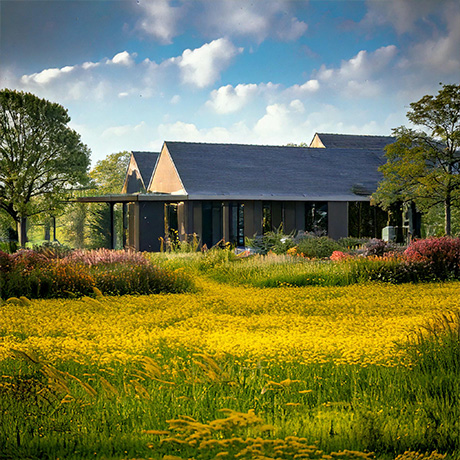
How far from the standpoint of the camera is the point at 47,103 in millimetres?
30844

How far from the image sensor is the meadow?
3.72m

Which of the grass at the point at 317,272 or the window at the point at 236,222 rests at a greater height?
the window at the point at 236,222

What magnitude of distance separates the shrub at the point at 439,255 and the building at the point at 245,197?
1038 cm

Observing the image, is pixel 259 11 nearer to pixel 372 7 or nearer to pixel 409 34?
pixel 372 7

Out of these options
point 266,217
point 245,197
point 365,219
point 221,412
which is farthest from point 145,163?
point 221,412

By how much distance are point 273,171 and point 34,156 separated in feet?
41.7

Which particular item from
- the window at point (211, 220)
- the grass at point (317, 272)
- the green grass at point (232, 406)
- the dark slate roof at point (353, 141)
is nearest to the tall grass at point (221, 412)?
the green grass at point (232, 406)

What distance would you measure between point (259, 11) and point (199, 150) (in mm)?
19978

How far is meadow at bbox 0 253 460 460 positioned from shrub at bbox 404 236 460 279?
13.3ft

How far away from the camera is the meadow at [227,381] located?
372 centimetres

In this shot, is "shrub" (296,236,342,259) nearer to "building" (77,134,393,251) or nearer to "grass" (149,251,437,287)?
"grass" (149,251,437,287)

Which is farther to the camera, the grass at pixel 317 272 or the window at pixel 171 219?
the window at pixel 171 219

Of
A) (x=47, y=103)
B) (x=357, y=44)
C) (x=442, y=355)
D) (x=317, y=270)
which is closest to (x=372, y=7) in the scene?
(x=357, y=44)

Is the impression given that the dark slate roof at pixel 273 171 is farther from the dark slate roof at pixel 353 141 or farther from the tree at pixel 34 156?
the tree at pixel 34 156
